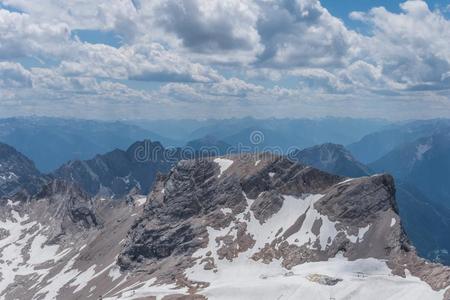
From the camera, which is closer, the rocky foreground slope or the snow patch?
the rocky foreground slope

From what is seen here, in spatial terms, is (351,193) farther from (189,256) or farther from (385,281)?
(189,256)

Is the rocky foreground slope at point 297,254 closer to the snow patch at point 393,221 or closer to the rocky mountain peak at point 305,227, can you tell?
the rocky mountain peak at point 305,227

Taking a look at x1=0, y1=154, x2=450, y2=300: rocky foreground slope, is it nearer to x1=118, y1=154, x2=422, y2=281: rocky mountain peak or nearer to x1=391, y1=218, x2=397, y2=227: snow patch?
x1=118, y1=154, x2=422, y2=281: rocky mountain peak

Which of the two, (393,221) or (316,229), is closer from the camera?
(393,221)

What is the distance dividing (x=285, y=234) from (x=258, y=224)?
1302cm

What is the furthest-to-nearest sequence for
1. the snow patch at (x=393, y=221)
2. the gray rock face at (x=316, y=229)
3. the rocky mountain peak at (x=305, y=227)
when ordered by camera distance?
1. the snow patch at (x=393, y=221)
2. the rocky mountain peak at (x=305, y=227)
3. the gray rock face at (x=316, y=229)

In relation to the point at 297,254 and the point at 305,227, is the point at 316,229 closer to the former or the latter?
the point at 305,227

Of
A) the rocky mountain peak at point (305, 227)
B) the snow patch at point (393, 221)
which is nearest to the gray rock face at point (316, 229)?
the rocky mountain peak at point (305, 227)

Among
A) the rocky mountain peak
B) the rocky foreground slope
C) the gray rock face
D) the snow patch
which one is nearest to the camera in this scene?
the rocky foreground slope

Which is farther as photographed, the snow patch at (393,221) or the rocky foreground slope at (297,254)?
the snow patch at (393,221)

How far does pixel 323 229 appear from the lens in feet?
570

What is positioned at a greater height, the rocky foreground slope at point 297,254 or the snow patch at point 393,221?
the snow patch at point 393,221

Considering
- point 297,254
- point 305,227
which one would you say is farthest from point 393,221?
point 297,254

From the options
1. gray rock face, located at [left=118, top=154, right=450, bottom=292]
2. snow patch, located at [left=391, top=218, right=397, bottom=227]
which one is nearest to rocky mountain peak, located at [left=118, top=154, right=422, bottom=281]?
gray rock face, located at [left=118, top=154, right=450, bottom=292]
